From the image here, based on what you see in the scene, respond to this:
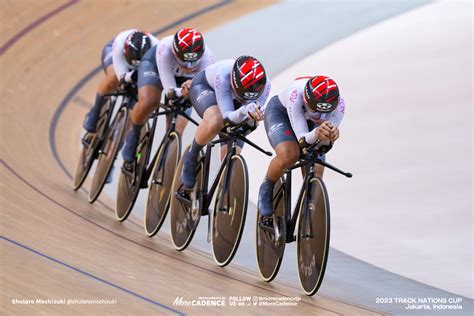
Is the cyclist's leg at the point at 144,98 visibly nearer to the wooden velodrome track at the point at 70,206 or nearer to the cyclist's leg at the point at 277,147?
the wooden velodrome track at the point at 70,206

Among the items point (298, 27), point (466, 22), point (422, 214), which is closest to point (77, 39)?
point (298, 27)

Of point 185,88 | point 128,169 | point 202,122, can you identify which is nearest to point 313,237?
point 202,122

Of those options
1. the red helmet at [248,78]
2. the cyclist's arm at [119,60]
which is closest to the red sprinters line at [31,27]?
the cyclist's arm at [119,60]

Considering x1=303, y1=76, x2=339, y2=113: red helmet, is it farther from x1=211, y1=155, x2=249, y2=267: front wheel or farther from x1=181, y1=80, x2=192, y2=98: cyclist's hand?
x1=181, y1=80, x2=192, y2=98: cyclist's hand

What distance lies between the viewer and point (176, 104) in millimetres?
5797

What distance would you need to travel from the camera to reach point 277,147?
15.4 ft

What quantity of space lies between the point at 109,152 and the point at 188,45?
1446 millimetres

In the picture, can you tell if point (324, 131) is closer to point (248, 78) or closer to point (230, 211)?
point (248, 78)

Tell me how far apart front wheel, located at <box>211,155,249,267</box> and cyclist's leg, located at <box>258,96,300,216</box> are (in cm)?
16

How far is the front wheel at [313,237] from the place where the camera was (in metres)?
4.47

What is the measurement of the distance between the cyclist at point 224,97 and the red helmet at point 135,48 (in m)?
1.12

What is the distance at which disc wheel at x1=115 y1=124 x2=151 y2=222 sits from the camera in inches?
240

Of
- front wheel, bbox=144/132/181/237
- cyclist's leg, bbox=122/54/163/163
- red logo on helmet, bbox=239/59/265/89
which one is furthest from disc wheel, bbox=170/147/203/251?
red logo on helmet, bbox=239/59/265/89

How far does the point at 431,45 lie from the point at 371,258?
4.86 m
